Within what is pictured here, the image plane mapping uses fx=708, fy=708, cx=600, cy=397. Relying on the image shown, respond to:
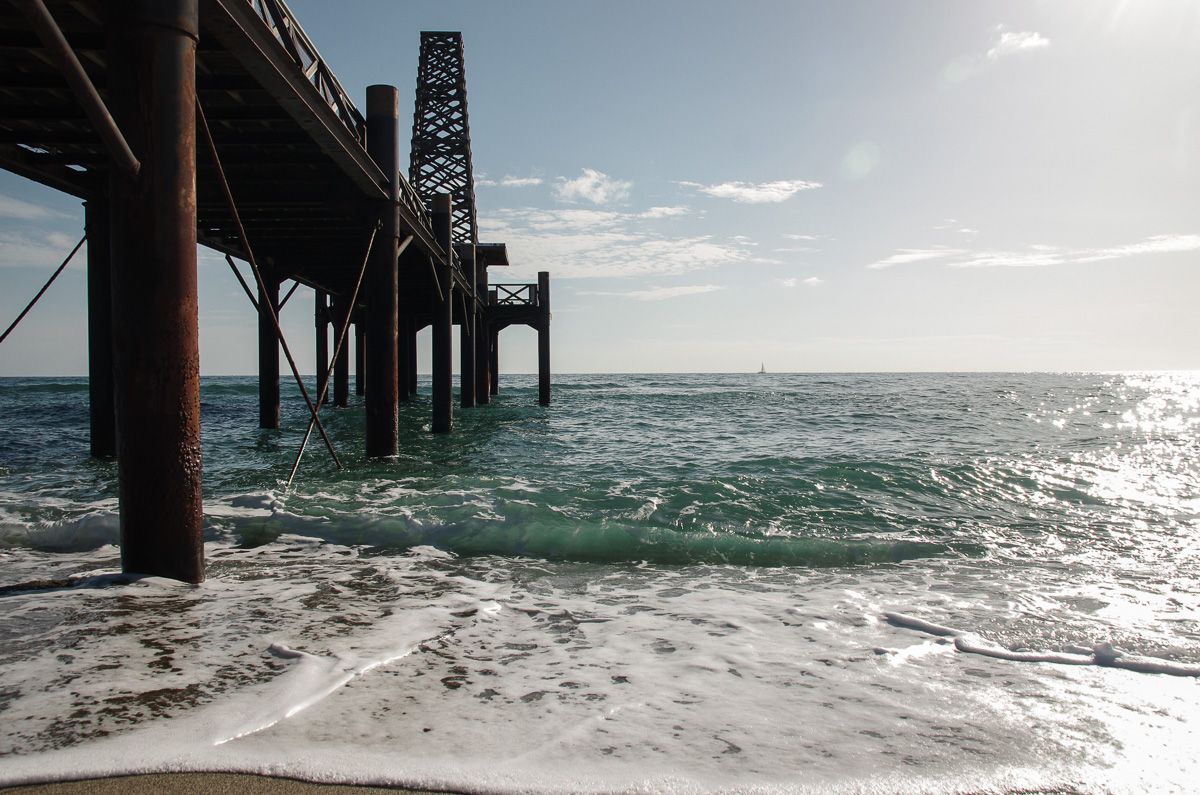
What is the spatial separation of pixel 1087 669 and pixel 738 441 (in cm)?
1219

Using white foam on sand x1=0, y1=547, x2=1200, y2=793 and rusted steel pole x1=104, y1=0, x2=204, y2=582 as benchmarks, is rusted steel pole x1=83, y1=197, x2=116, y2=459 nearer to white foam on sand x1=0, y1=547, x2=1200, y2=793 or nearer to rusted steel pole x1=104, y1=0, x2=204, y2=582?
rusted steel pole x1=104, y1=0, x2=204, y2=582

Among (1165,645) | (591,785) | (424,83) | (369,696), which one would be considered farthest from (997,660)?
(424,83)

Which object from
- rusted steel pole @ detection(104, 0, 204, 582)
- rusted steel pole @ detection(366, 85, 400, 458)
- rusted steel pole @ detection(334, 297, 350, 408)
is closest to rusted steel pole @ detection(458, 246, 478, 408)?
rusted steel pole @ detection(334, 297, 350, 408)

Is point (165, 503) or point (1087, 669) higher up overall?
point (165, 503)

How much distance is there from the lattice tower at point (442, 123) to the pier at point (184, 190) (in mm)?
19402

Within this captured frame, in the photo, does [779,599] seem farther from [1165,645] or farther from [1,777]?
[1,777]

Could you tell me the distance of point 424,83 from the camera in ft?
112

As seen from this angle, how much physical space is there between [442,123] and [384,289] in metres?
28.0

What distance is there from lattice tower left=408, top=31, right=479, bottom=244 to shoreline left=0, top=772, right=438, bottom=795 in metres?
32.6

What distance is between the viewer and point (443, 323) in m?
14.4

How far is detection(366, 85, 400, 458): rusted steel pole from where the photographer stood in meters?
8.59

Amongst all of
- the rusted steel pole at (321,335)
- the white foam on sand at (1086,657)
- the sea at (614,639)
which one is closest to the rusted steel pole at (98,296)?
the sea at (614,639)

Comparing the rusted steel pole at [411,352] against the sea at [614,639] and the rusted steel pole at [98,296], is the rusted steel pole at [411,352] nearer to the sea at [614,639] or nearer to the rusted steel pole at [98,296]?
the rusted steel pole at [98,296]

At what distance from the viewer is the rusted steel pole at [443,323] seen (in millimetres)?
14070
